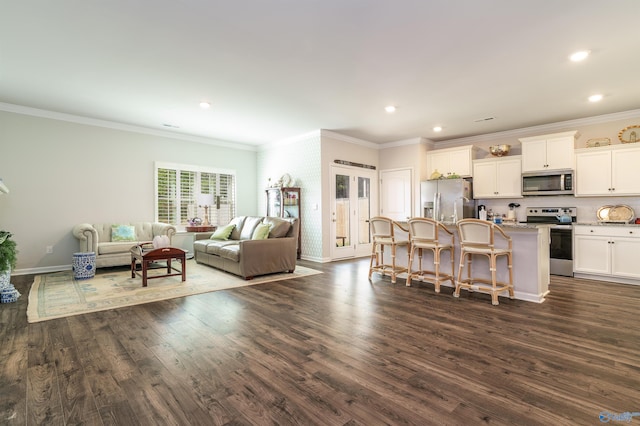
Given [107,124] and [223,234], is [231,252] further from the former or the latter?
[107,124]

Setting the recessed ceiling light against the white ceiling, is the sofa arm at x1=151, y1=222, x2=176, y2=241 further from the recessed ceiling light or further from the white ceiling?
the recessed ceiling light

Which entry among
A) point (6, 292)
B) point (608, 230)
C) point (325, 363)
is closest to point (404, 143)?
point (608, 230)

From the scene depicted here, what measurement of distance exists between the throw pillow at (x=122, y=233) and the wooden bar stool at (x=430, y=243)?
Result: 17.0 feet

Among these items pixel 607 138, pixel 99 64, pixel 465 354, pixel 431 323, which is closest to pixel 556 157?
pixel 607 138

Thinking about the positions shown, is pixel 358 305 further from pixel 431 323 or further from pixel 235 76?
pixel 235 76

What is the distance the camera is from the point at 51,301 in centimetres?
371

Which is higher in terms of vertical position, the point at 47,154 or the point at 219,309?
the point at 47,154

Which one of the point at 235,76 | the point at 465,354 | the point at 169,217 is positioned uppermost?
the point at 235,76

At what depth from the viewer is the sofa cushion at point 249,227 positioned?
595cm

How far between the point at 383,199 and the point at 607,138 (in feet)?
14.3

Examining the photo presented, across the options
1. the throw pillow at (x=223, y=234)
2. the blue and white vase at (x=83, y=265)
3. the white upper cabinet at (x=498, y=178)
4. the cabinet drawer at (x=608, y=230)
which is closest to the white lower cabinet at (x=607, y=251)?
the cabinet drawer at (x=608, y=230)

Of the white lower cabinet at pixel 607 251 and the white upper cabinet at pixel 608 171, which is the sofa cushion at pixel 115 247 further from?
the white upper cabinet at pixel 608 171

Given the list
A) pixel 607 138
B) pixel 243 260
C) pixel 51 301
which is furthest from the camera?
pixel 607 138

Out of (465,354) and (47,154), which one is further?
(47,154)
